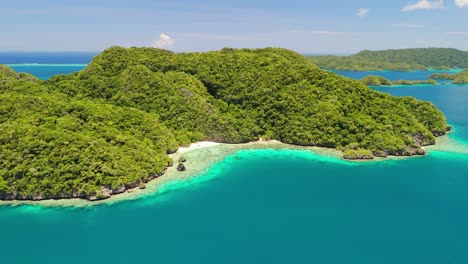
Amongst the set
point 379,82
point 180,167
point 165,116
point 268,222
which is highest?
point 379,82

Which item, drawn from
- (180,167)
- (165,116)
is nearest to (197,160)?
(180,167)

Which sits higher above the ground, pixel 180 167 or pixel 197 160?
pixel 180 167

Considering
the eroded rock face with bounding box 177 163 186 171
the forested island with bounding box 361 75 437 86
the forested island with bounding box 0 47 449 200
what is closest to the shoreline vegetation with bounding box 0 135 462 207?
the eroded rock face with bounding box 177 163 186 171

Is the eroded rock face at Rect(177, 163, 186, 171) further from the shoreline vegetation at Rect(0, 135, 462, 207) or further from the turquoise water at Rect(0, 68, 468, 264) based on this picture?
the turquoise water at Rect(0, 68, 468, 264)

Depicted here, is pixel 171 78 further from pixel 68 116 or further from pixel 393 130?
pixel 393 130

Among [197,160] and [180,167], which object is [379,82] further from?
[180,167]

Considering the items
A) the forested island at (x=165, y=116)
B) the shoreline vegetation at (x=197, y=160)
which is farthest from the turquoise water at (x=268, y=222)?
the forested island at (x=165, y=116)
